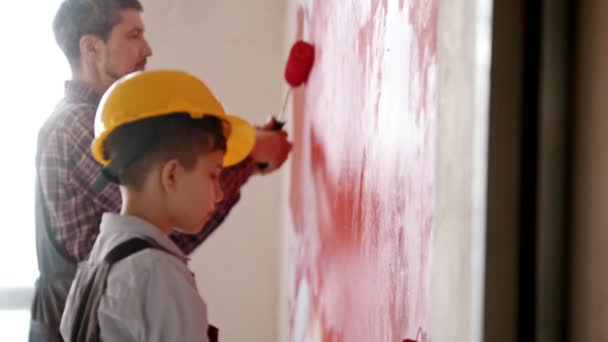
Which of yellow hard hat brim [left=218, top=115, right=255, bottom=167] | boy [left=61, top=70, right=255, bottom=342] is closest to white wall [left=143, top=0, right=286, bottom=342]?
yellow hard hat brim [left=218, top=115, right=255, bottom=167]

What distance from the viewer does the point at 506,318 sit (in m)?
0.47

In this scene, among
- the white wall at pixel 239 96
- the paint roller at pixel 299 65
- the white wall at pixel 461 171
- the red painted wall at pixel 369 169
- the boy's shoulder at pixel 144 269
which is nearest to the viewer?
the white wall at pixel 461 171

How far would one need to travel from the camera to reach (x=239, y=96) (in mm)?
2041

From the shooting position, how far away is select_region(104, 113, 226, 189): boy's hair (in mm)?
1052

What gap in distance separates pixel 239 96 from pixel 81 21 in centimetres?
60

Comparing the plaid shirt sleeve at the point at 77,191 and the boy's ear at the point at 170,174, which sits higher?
the boy's ear at the point at 170,174

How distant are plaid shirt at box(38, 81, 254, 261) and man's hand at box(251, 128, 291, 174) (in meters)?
0.03

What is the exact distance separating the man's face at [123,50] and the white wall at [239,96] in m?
0.41

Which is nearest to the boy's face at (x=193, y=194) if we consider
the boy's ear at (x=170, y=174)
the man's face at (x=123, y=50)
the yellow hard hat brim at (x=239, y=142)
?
the boy's ear at (x=170, y=174)

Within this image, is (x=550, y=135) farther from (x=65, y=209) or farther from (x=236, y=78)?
(x=236, y=78)

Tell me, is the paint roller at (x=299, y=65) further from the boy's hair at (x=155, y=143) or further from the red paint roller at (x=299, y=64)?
the boy's hair at (x=155, y=143)

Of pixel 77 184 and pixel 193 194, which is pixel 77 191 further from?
pixel 193 194

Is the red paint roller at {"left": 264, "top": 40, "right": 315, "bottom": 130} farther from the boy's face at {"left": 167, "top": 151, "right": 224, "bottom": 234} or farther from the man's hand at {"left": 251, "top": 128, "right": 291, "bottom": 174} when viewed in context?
the boy's face at {"left": 167, "top": 151, "right": 224, "bottom": 234}

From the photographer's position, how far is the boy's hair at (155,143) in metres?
1.05
